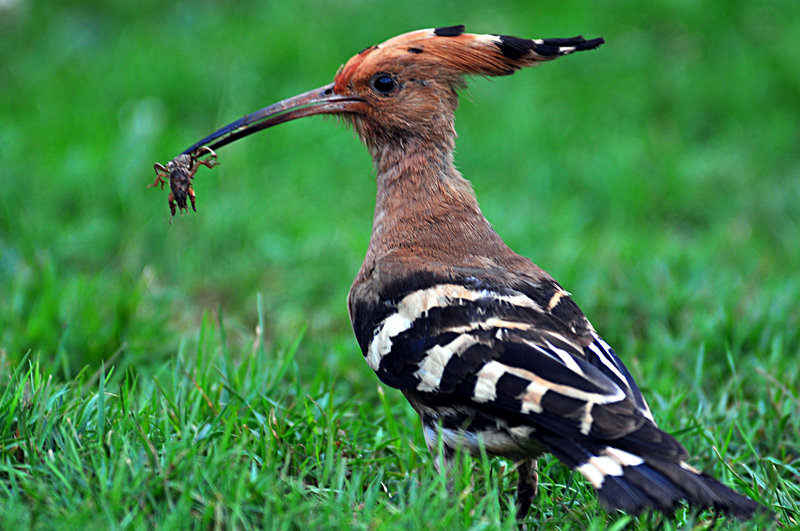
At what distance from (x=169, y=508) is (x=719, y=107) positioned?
5.23 metres

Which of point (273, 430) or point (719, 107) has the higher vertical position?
point (719, 107)

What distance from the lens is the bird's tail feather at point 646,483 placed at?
6.67 ft

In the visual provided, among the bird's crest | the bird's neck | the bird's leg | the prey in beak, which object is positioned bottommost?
the bird's leg

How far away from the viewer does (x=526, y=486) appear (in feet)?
8.09

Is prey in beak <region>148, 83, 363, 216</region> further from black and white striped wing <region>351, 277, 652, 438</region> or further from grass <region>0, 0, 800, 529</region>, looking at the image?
black and white striped wing <region>351, 277, 652, 438</region>

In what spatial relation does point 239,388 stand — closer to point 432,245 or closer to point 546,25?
point 432,245

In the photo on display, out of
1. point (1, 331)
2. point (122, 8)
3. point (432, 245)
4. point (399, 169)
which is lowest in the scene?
point (1, 331)

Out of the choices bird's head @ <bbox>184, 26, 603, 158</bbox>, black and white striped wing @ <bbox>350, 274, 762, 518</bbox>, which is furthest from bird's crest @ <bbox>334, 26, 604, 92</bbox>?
black and white striped wing @ <bbox>350, 274, 762, 518</bbox>

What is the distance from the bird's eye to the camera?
2875mm

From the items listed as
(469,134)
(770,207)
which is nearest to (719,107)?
(770,207)

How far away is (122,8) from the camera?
702cm

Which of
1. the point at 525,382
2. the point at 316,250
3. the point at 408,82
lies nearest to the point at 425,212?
the point at 408,82

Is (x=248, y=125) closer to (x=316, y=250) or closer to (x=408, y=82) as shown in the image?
(x=408, y=82)

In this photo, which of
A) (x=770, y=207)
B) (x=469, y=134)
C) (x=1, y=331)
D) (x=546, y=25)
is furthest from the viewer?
(x=546, y=25)
